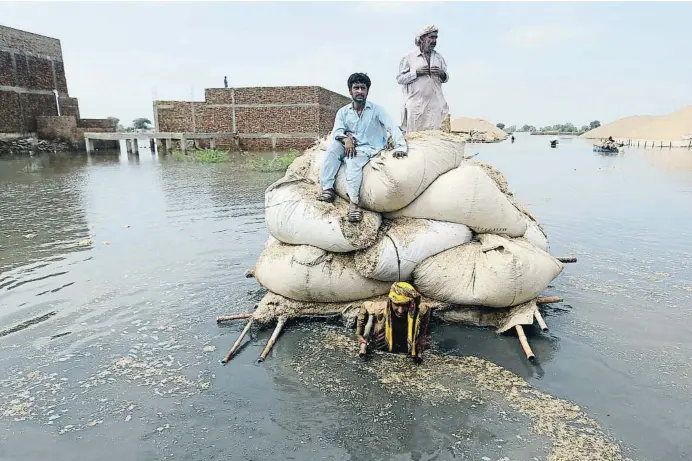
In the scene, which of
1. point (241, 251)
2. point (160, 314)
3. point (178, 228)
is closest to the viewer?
point (160, 314)

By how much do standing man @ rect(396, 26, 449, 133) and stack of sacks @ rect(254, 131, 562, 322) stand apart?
1172 mm

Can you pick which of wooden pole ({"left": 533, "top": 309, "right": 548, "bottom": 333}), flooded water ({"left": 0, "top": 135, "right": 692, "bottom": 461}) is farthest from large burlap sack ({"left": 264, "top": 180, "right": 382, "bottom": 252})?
wooden pole ({"left": 533, "top": 309, "right": 548, "bottom": 333})

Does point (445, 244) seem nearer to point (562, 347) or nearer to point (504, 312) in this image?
point (504, 312)

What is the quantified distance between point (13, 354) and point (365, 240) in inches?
133

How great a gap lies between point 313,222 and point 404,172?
1006mm

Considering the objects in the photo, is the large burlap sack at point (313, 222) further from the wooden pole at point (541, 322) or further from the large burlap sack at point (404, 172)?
the wooden pole at point (541, 322)

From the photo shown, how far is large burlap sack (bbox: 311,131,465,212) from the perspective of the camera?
4246 mm

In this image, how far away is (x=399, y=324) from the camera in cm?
395

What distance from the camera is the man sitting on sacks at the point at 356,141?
430 centimetres

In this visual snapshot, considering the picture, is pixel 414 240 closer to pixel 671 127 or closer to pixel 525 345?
pixel 525 345

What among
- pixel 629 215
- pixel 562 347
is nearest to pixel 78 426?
pixel 562 347

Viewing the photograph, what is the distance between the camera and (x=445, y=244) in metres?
4.43

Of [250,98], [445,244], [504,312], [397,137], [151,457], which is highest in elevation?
[250,98]

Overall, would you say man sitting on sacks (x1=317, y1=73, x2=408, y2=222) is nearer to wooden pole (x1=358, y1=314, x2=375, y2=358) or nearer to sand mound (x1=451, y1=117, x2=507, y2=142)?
wooden pole (x1=358, y1=314, x2=375, y2=358)
